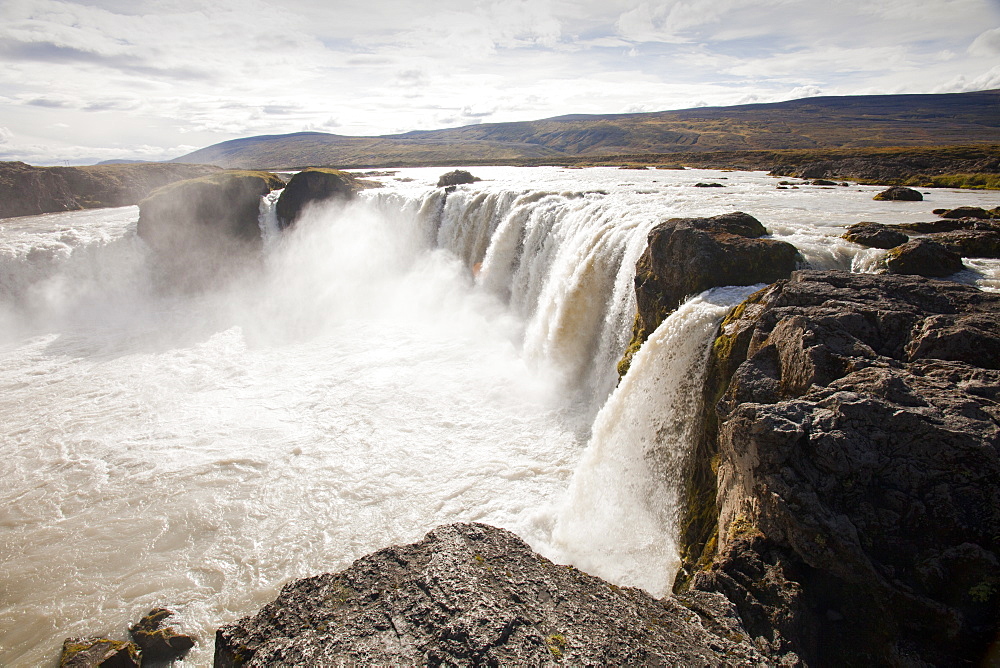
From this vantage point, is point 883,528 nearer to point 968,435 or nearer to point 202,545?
point 968,435

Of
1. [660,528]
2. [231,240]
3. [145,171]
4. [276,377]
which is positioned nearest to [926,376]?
[660,528]

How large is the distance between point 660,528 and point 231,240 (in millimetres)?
31546

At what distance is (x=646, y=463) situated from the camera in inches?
330

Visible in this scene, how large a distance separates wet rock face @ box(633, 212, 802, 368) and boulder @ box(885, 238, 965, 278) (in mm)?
1643

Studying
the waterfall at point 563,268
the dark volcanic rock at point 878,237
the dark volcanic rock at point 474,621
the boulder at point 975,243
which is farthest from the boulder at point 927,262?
the dark volcanic rock at point 474,621

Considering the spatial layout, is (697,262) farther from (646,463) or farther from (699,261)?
(646,463)

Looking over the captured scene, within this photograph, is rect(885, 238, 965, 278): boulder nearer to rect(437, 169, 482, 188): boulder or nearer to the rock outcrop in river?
rect(437, 169, 482, 188): boulder

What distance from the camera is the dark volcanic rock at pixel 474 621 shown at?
13.4ft

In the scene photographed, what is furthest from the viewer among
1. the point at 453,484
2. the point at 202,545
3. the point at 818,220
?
the point at 818,220

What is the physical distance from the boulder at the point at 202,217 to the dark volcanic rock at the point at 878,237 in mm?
30830

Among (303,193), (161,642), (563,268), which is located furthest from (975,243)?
(303,193)

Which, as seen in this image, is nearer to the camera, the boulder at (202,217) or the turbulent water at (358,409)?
the turbulent water at (358,409)

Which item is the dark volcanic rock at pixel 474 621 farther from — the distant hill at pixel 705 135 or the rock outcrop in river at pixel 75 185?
the distant hill at pixel 705 135

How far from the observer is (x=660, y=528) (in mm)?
7742
